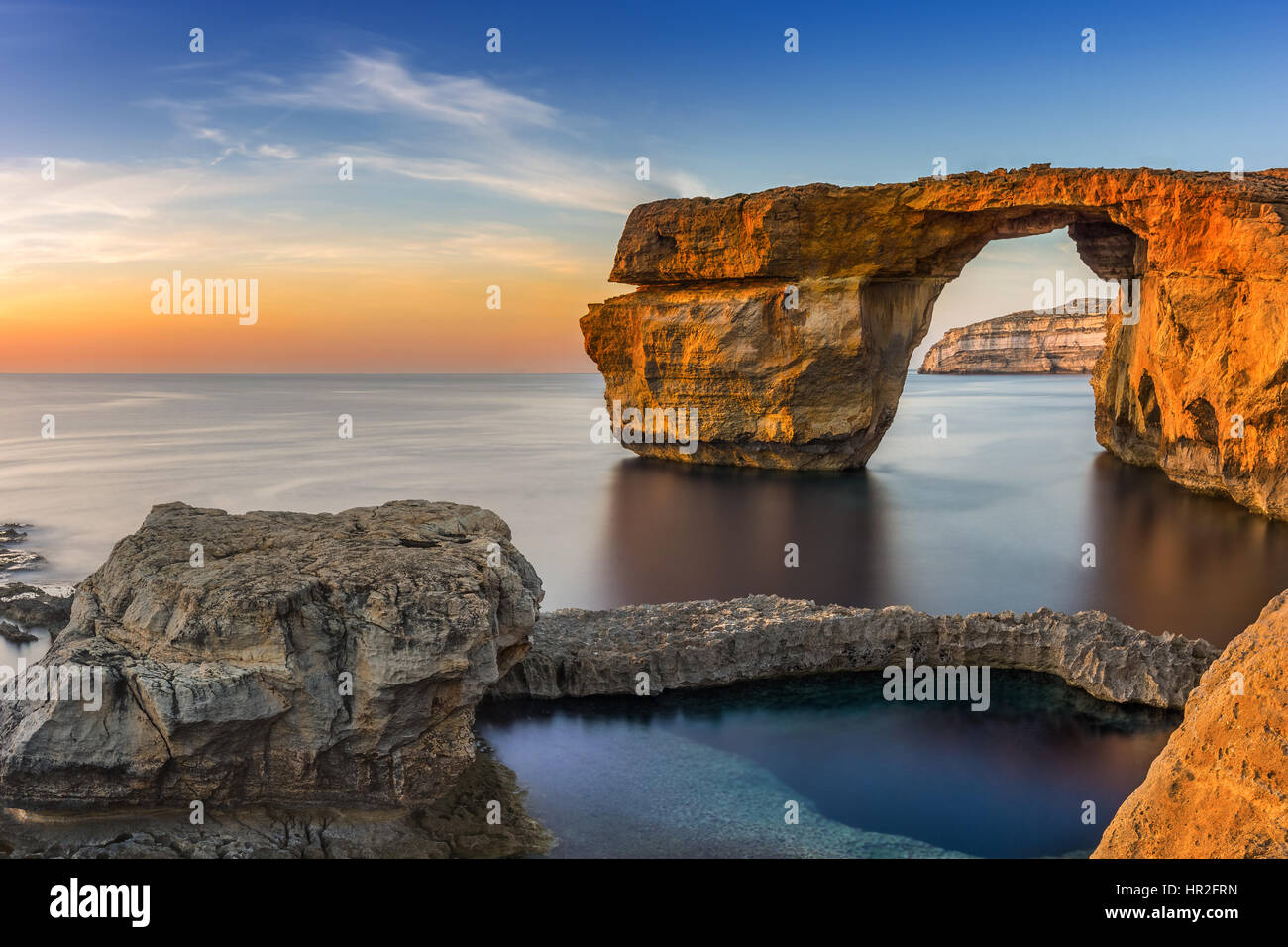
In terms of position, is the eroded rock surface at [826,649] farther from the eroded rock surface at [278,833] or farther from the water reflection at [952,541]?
the eroded rock surface at [278,833]

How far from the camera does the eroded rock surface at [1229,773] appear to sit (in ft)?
12.3

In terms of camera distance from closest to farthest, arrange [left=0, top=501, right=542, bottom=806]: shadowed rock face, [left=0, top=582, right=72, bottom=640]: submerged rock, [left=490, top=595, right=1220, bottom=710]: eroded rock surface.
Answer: [left=0, top=501, right=542, bottom=806]: shadowed rock face
[left=490, top=595, right=1220, bottom=710]: eroded rock surface
[left=0, top=582, right=72, bottom=640]: submerged rock

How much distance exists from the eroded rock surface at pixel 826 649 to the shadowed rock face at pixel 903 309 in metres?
8.49

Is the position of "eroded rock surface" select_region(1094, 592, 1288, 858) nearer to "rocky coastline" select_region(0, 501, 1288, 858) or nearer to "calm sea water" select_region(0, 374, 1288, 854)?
"rocky coastline" select_region(0, 501, 1288, 858)

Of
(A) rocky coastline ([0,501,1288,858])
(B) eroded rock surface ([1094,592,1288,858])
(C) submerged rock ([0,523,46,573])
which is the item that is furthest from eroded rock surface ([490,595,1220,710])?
(C) submerged rock ([0,523,46,573])

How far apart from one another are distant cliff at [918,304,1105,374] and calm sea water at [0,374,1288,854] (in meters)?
64.2

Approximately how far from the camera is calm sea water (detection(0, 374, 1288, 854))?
279 inches

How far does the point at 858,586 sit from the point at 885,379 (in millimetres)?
10206

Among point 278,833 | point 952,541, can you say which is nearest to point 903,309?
point 952,541

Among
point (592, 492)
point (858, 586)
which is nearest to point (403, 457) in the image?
point (592, 492)

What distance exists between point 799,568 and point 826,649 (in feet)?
15.1

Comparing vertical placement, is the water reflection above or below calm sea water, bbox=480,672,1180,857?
above

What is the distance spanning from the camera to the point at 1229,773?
3.95m

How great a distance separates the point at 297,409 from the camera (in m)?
52.5
